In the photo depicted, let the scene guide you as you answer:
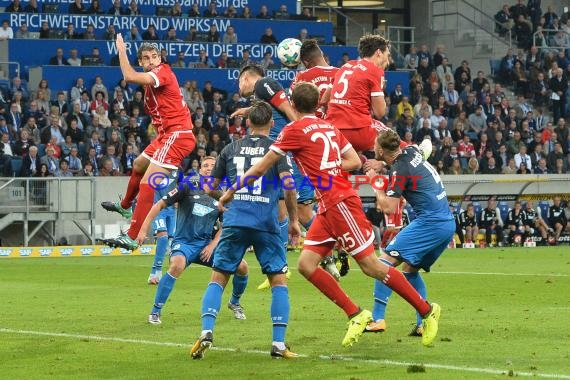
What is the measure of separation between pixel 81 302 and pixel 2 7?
75.7 ft

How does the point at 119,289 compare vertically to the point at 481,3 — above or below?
below

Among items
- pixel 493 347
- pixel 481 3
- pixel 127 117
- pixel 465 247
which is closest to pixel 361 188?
pixel 465 247

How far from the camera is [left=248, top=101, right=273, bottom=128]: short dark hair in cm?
1091

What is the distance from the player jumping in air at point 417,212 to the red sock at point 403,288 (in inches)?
33.4

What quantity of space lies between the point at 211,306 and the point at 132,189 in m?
4.73

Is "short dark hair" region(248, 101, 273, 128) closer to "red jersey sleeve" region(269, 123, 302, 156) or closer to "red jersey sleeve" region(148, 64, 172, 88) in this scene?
"red jersey sleeve" region(269, 123, 302, 156)

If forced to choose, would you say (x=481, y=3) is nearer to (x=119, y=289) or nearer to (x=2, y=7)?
(x=2, y=7)

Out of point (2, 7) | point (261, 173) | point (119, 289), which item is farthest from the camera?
point (2, 7)

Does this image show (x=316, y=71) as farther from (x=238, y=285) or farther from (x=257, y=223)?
(x=257, y=223)

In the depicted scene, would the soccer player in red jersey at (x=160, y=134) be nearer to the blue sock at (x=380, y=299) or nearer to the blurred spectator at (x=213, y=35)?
the blue sock at (x=380, y=299)

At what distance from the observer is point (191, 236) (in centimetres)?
1428

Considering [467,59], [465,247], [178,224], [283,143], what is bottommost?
[465,247]

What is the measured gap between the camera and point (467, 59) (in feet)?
150

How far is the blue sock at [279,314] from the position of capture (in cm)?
1065
